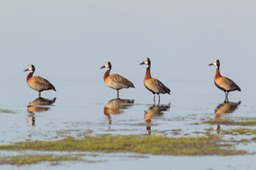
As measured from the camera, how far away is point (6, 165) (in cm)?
1641

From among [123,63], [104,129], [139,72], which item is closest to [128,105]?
[104,129]

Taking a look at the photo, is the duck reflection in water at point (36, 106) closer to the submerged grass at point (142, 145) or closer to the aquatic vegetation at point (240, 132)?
the submerged grass at point (142, 145)

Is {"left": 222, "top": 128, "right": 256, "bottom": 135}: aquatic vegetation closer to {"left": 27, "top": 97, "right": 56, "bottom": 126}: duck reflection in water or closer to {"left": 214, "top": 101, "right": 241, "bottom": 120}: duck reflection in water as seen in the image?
{"left": 214, "top": 101, "right": 241, "bottom": 120}: duck reflection in water

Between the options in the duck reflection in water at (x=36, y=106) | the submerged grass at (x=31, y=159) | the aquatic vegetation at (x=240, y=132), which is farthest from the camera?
the duck reflection in water at (x=36, y=106)

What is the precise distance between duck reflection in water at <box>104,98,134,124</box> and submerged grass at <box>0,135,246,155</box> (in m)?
4.59

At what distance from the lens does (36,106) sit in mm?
28828

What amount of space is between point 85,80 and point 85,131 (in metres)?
20.7

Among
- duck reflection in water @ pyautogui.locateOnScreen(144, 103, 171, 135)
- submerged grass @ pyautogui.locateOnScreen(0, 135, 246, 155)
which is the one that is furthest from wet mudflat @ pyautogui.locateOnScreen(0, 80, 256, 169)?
submerged grass @ pyautogui.locateOnScreen(0, 135, 246, 155)

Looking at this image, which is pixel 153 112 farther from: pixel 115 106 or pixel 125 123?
pixel 125 123

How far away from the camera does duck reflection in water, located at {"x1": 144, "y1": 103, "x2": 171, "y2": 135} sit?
23964 millimetres

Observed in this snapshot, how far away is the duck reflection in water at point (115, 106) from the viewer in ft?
87.4

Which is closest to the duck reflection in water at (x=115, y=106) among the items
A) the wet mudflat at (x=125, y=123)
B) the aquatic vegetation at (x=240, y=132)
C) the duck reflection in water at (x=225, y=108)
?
the wet mudflat at (x=125, y=123)

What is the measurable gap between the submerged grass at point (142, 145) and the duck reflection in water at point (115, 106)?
4587 millimetres

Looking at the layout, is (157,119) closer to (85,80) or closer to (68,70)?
(85,80)
